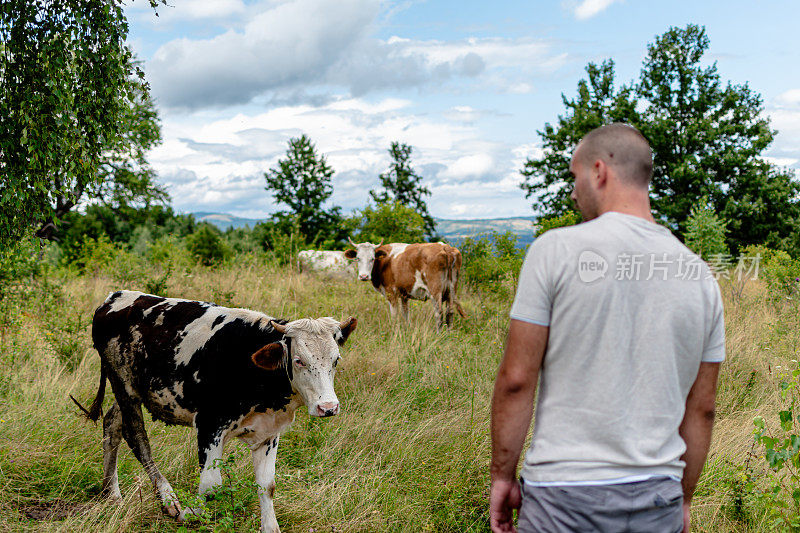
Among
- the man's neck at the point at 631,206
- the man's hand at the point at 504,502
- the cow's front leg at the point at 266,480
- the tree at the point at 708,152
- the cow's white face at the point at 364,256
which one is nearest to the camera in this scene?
the man's neck at the point at 631,206

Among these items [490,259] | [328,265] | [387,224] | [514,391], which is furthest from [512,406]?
[328,265]

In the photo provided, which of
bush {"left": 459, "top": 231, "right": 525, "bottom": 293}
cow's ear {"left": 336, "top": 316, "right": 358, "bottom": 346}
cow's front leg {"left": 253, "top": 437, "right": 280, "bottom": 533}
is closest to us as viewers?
cow's front leg {"left": 253, "top": 437, "right": 280, "bottom": 533}

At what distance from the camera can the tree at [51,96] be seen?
4062mm

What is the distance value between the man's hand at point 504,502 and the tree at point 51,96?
12.3 feet

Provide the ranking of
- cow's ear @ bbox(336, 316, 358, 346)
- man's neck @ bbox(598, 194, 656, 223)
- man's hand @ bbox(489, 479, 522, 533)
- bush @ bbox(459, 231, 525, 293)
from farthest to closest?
bush @ bbox(459, 231, 525, 293) → cow's ear @ bbox(336, 316, 358, 346) → man's hand @ bbox(489, 479, 522, 533) → man's neck @ bbox(598, 194, 656, 223)

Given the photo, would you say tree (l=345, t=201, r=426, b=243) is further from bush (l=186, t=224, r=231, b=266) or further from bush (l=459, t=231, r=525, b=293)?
bush (l=186, t=224, r=231, b=266)

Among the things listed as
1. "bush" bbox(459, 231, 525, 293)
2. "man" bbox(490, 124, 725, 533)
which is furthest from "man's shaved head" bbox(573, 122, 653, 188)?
"bush" bbox(459, 231, 525, 293)

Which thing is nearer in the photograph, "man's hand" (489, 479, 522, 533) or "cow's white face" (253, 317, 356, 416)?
"man's hand" (489, 479, 522, 533)

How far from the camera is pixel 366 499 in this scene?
14.7 feet

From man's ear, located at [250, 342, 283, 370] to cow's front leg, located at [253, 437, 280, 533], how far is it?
754 millimetres

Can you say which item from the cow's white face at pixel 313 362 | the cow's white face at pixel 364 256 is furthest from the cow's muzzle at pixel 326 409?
the cow's white face at pixel 364 256

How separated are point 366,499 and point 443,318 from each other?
7.10 metres

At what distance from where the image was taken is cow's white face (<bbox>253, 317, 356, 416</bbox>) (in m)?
3.81

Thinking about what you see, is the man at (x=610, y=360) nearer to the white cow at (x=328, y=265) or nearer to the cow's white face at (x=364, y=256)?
the cow's white face at (x=364, y=256)
